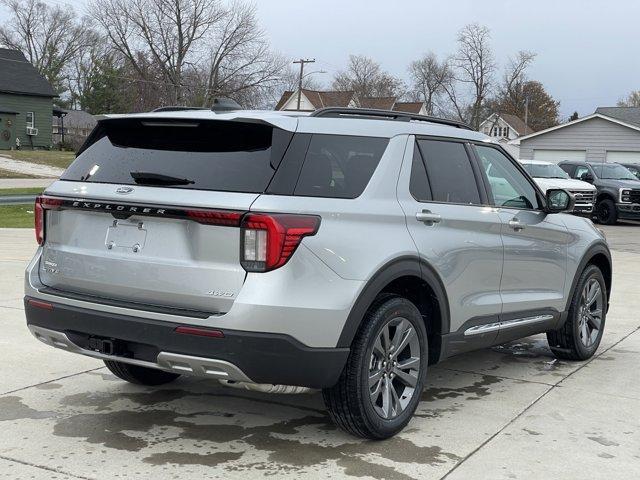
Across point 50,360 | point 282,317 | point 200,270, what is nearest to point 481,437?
point 282,317

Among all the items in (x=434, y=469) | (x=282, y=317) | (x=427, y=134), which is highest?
(x=427, y=134)

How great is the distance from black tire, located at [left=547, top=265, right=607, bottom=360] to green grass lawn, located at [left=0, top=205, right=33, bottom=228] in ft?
42.7

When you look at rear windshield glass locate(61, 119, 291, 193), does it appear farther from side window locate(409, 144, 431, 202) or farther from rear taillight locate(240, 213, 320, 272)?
side window locate(409, 144, 431, 202)

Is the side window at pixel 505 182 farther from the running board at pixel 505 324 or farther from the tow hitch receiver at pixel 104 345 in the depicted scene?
the tow hitch receiver at pixel 104 345

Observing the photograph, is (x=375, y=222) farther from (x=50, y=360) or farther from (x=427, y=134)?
(x=50, y=360)

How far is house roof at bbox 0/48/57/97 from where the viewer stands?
53.2 meters

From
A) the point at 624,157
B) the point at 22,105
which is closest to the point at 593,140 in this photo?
the point at 624,157

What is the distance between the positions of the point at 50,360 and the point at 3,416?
1.33 metres

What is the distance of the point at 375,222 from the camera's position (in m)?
4.10

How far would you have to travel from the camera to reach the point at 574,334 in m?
6.21

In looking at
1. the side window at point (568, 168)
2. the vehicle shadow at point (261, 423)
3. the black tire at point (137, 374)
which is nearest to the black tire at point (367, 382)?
the vehicle shadow at point (261, 423)

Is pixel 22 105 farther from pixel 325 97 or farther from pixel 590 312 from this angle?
pixel 590 312

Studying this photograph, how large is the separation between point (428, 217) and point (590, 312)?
8.97 ft

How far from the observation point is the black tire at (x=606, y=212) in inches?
917
